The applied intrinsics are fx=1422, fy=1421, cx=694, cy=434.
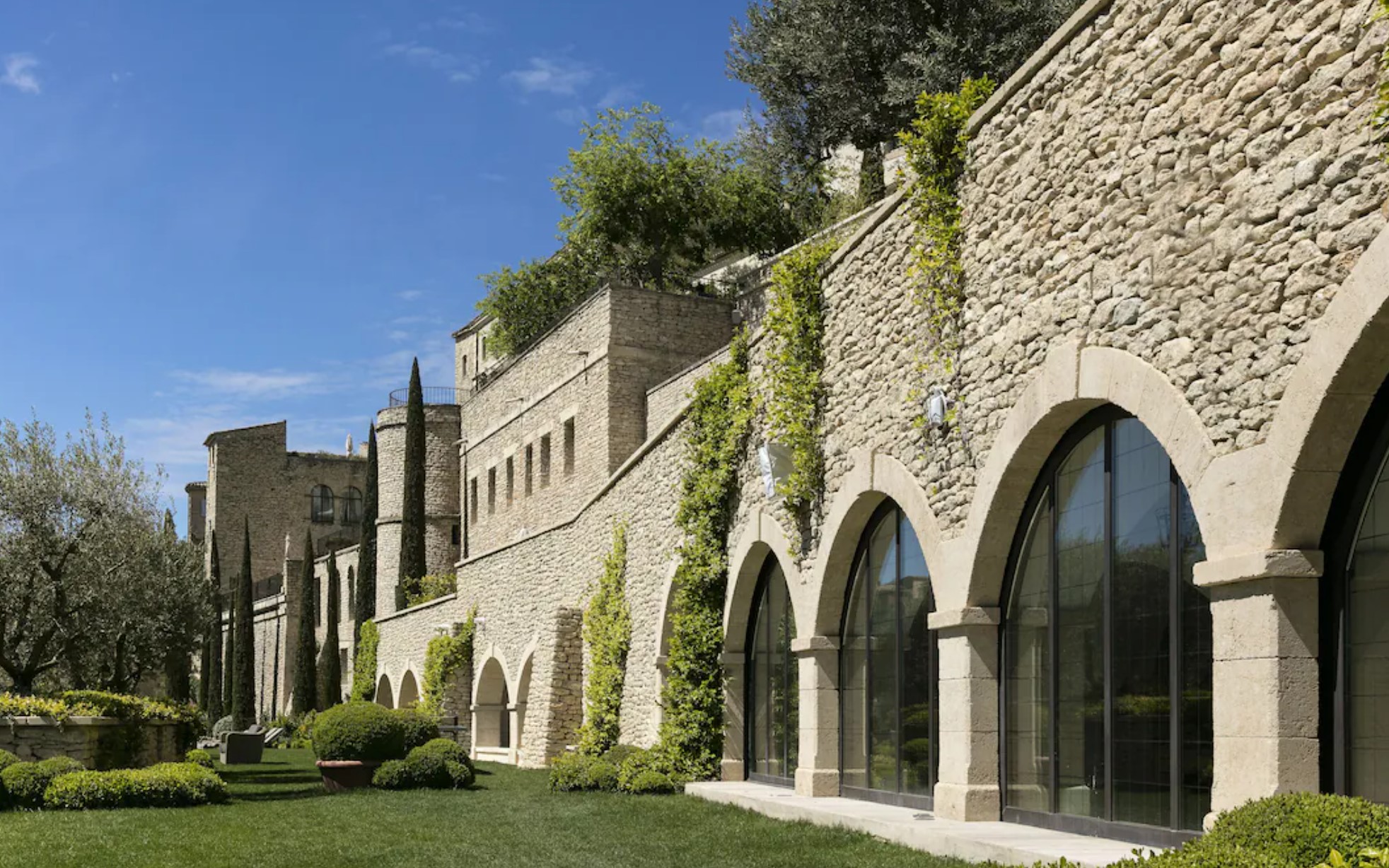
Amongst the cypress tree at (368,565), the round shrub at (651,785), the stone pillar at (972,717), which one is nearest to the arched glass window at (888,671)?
the stone pillar at (972,717)

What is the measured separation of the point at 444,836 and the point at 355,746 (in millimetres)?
6902

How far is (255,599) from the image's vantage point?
2480 inches

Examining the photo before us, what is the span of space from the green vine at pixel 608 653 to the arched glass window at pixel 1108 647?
1028 centimetres

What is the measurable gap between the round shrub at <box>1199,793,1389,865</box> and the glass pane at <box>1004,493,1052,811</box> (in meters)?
4.09

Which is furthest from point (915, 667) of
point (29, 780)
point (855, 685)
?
point (29, 780)

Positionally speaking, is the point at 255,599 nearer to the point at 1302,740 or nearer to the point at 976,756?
the point at 976,756

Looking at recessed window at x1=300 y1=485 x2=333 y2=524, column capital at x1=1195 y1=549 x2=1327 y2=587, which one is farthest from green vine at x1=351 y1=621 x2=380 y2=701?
column capital at x1=1195 y1=549 x2=1327 y2=587

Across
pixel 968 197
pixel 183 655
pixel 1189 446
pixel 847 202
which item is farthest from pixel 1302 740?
pixel 183 655

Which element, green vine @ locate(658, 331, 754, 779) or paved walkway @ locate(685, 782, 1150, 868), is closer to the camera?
paved walkway @ locate(685, 782, 1150, 868)

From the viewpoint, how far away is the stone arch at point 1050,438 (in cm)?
835

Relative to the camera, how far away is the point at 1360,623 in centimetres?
751

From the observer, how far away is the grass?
11.1m

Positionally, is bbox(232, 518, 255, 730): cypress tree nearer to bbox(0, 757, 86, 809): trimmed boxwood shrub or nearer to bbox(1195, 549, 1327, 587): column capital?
bbox(0, 757, 86, 809): trimmed boxwood shrub

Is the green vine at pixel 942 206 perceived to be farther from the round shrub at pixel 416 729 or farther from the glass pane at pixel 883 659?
the round shrub at pixel 416 729
